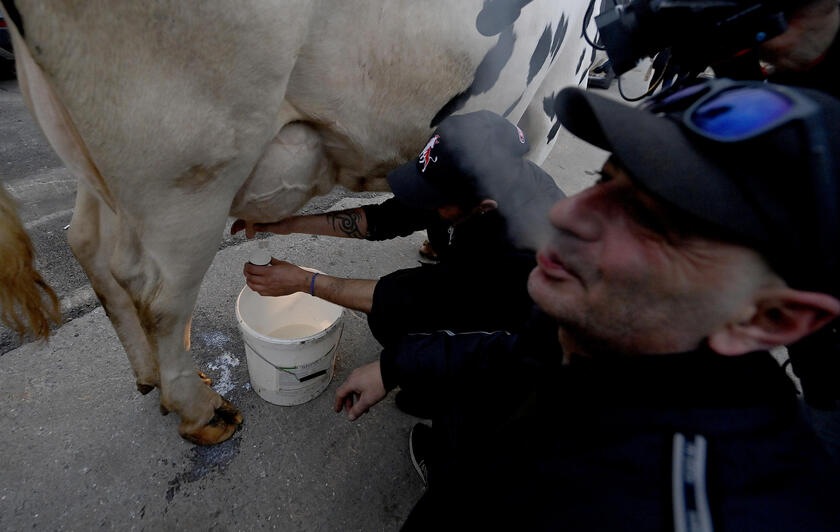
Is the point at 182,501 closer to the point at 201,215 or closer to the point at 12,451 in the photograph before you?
the point at 12,451

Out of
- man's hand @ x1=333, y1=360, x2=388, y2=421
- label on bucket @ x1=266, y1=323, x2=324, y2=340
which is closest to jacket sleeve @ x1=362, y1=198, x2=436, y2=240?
label on bucket @ x1=266, y1=323, x2=324, y2=340

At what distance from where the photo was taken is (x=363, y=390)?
1396 mm

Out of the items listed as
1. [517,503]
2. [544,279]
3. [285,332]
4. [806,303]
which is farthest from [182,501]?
[806,303]

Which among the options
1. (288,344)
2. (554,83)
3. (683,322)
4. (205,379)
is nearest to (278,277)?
(288,344)

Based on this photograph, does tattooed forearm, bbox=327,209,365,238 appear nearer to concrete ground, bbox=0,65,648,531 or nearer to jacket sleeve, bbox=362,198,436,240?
jacket sleeve, bbox=362,198,436,240

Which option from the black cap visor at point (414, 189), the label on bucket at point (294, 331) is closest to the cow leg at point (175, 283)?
the label on bucket at point (294, 331)

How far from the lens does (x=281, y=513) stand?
1.56 metres

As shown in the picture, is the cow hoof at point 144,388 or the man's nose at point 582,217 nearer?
the man's nose at point 582,217

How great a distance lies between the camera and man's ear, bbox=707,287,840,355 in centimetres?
56

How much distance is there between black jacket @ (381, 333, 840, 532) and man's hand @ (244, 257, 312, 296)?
0.98m

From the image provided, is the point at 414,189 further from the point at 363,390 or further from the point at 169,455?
the point at 169,455

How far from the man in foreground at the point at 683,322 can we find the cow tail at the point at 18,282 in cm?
133

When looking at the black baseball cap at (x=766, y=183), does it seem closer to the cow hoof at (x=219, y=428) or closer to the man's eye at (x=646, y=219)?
the man's eye at (x=646, y=219)

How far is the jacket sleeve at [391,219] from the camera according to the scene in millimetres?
1881
